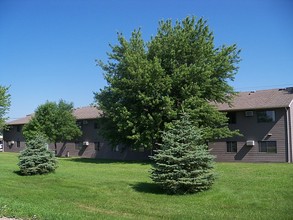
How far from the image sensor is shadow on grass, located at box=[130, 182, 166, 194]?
14664mm

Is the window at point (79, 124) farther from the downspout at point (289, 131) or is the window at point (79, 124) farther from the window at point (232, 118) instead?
the downspout at point (289, 131)

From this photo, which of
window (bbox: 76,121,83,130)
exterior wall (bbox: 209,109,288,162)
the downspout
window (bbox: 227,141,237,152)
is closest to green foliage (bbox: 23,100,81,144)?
window (bbox: 76,121,83,130)

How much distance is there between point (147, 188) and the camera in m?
15.4

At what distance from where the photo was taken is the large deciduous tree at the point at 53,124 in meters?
43.4

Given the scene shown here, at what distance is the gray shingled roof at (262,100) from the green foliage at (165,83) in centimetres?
157

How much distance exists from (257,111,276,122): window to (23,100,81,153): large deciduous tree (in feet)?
69.7

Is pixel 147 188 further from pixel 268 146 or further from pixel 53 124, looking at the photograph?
pixel 53 124

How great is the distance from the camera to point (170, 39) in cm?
3103

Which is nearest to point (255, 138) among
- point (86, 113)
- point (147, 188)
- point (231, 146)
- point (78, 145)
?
point (231, 146)

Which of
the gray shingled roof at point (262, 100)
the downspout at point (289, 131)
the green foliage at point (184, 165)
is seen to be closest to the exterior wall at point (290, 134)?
the downspout at point (289, 131)

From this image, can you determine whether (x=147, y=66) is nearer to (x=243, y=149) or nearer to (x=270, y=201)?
(x=243, y=149)

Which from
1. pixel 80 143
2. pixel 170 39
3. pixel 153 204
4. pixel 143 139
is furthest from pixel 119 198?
pixel 80 143

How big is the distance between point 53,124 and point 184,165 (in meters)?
31.9

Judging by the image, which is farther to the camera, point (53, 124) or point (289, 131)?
point (53, 124)
